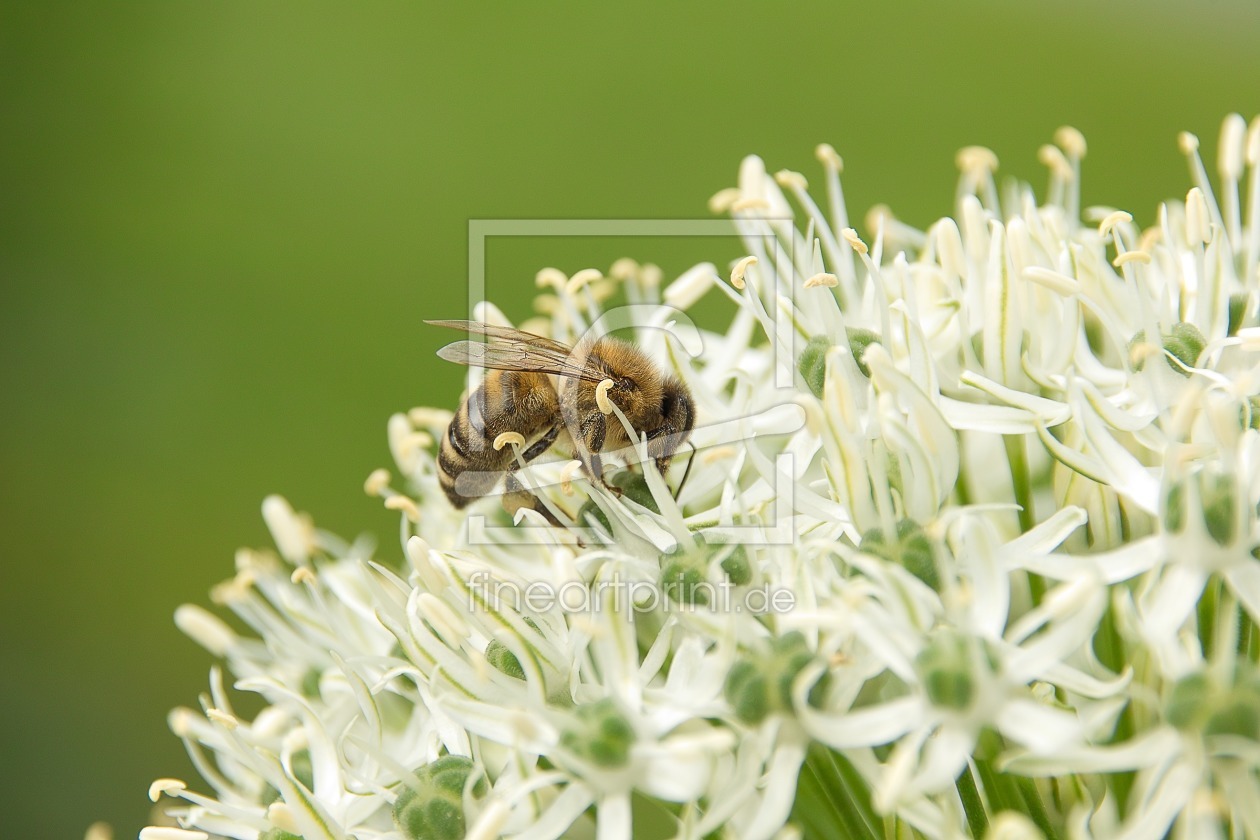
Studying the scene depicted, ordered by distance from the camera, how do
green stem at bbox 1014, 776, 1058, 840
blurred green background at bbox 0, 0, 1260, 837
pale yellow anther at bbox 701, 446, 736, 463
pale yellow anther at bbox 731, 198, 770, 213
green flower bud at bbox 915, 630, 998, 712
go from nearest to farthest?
green flower bud at bbox 915, 630, 998, 712, green stem at bbox 1014, 776, 1058, 840, pale yellow anther at bbox 701, 446, 736, 463, pale yellow anther at bbox 731, 198, 770, 213, blurred green background at bbox 0, 0, 1260, 837

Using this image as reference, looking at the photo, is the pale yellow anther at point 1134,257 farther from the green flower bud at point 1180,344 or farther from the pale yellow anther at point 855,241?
the pale yellow anther at point 855,241

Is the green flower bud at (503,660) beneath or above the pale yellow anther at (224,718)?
above

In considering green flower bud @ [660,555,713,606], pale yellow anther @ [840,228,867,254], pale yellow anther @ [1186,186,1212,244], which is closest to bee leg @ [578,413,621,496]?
green flower bud @ [660,555,713,606]

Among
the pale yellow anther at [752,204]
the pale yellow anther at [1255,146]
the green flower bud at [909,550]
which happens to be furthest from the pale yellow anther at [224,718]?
the pale yellow anther at [1255,146]

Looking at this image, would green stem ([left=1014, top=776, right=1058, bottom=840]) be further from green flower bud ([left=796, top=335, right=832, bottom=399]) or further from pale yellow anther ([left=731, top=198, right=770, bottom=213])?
pale yellow anther ([left=731, top=198, right=770, bottom=213])

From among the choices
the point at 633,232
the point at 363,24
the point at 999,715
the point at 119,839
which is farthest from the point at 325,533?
the point at 999,715

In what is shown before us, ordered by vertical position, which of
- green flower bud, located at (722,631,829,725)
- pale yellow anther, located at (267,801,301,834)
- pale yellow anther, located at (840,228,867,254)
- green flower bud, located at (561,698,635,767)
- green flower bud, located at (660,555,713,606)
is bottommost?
pale yellow anther, located at (267,801,301,834)
